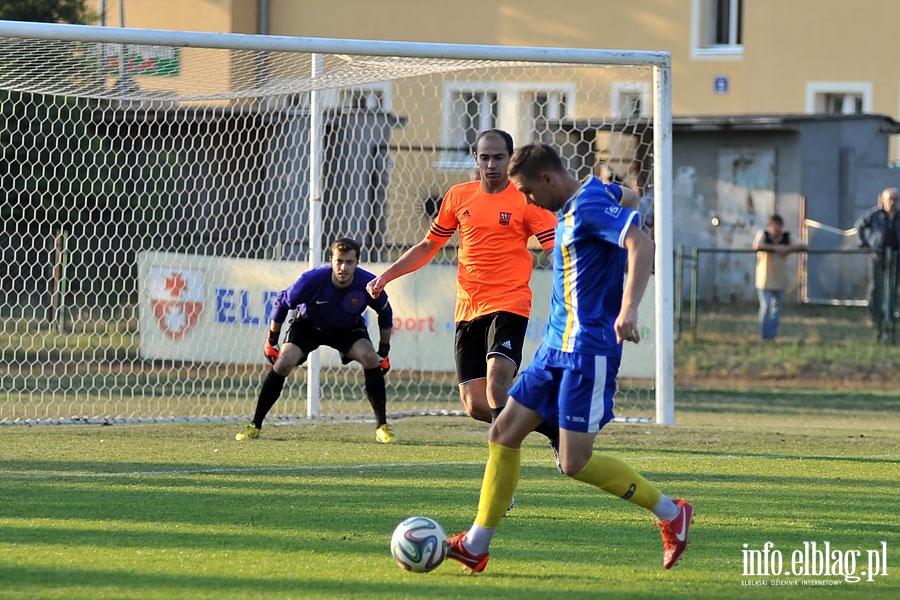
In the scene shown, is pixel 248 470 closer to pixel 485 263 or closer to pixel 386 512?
pixel 386 512

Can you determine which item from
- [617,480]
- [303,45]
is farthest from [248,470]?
[303,45]

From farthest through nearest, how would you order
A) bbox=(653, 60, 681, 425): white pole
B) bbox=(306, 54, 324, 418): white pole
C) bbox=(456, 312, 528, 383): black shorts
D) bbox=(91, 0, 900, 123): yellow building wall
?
bbox=(91, 0, 900, 123): yellow building wall → bbox=(306, 54, 324, 418): white pole → bbox=(653, 60, 681, 425): white pole → bbox=(456, 312, 528, 383): black shorts

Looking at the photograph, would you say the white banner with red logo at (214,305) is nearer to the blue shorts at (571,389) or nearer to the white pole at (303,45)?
the white pole at (303,45)

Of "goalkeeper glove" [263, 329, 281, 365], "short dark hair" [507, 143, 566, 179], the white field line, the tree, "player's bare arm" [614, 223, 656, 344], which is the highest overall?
the tree

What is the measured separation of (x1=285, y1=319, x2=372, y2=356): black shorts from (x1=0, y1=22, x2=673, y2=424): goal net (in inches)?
50.5

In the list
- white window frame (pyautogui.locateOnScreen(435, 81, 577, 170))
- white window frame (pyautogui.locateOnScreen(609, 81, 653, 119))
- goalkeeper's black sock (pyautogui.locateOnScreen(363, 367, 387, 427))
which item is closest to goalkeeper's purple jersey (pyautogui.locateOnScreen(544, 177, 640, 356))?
goalkeeper's black sock (pyautogui.locateOnScreen(363, 367, 387, 427))

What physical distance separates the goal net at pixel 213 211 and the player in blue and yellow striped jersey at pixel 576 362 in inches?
201

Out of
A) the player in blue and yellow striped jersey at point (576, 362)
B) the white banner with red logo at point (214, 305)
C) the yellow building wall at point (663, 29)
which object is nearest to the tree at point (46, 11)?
the yellow building wall at point (663, 29)

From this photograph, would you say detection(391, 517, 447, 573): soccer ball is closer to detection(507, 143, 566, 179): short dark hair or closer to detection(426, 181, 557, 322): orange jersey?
detection(507, 143, 566, 179): short dark hair

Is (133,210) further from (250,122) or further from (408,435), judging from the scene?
(408,435)

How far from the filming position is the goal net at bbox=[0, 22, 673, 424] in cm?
1073

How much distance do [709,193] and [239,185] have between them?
11.1m

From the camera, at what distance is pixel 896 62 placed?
27.0 metres

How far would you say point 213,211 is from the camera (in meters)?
15.1
